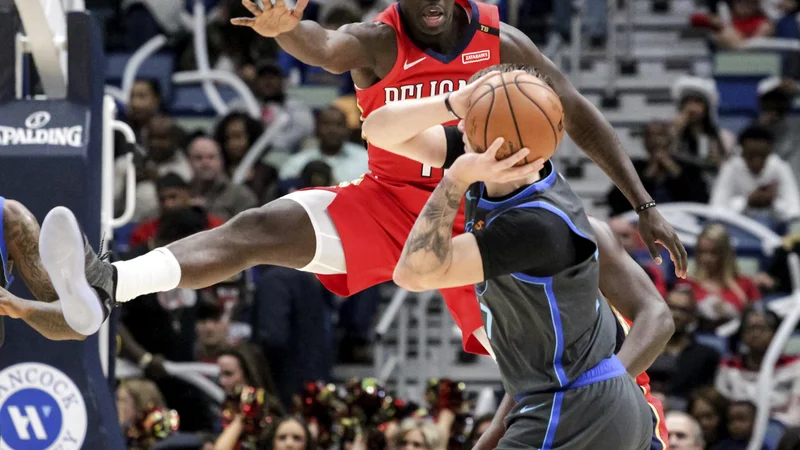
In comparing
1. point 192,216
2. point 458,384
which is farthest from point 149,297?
point 458,384

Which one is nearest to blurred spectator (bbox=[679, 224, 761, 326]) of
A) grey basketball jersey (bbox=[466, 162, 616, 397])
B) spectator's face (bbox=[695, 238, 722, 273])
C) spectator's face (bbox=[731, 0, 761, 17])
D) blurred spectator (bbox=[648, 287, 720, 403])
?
spectator's face (bbox=[695, 238, 722, 273])

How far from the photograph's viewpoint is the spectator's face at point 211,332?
9.99m

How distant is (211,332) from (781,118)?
17.6ft

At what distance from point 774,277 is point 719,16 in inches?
132

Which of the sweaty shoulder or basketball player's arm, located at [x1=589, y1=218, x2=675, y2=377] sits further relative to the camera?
the sweaty shoulder

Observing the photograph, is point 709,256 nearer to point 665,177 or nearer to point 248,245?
point 665,177

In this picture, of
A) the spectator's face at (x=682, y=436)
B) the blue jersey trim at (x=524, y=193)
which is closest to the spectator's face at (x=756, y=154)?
the spectator's face at (x=682, y=436)

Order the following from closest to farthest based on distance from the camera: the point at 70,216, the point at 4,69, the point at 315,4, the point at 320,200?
the point at 70,216 → the point at 320,200 → the point at 4,69 → the point at 315,4

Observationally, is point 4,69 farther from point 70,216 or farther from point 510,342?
point 510,342

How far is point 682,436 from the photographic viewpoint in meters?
8.01

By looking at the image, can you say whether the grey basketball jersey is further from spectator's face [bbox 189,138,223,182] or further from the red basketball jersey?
spectator's face [bbox 189,138,223,182]

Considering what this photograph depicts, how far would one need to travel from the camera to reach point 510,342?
4801mm

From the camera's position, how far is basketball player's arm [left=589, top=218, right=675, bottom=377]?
5551 mm

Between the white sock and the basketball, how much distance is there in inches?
60.3
